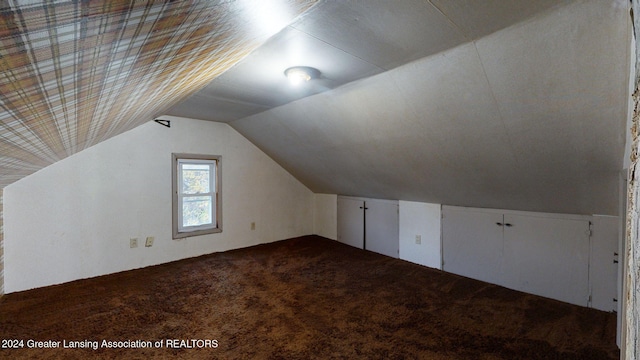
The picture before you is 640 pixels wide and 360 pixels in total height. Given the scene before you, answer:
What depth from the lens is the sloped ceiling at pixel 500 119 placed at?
1485mm

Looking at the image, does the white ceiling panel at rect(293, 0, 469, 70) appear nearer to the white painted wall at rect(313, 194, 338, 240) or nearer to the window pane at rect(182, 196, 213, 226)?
the window pane at rect(182, 196, 213, 226)

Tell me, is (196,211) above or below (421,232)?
above

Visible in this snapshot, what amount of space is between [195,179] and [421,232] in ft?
11.4

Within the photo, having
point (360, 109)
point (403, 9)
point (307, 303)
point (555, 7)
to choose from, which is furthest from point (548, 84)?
point (307, 303)

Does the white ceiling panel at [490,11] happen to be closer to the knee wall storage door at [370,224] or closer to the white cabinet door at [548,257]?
the white cabinet door at [548,257]

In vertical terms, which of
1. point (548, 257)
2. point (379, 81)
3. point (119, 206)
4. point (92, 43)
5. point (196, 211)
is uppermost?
point (379, 81)

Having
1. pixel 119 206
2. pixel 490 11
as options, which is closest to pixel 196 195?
pixel 119 206

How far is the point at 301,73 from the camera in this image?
208 centimetres

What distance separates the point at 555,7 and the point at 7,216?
481 cm

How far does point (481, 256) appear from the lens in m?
3.34

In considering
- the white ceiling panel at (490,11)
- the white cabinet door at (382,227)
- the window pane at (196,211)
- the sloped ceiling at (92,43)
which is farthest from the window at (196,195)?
the white ceiling panel at (490,11)

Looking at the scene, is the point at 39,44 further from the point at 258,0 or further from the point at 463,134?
the point at 463,134

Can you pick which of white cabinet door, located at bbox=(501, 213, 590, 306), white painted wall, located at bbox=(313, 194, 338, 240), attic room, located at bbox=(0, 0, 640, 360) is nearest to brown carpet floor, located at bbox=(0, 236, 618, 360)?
attic room, located at bbox=(0, 0, 640, 360)

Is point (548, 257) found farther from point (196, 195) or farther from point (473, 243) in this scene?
point (196, 195)
